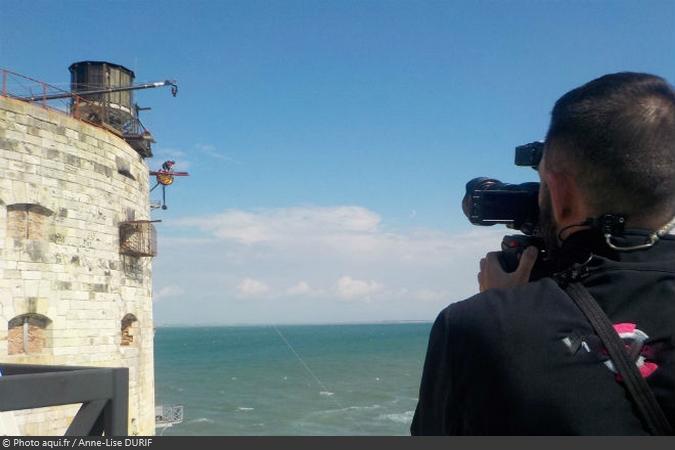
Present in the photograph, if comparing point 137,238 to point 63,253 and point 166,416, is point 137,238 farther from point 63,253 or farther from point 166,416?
point 166,416

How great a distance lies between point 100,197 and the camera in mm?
12781

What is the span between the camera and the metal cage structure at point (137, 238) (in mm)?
13406

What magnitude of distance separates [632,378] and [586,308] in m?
0.16

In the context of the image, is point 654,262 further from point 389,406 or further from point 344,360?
Result: point 344,360

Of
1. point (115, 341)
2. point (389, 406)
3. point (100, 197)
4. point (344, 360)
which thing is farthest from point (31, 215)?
point (344, 360)

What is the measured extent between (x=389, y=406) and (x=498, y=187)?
38.6 m

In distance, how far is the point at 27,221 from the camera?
11125 millimetres

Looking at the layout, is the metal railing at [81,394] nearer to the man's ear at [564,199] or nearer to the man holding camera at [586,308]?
the man holding camera at [586,308]

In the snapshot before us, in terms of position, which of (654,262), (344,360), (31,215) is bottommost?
(344,360)

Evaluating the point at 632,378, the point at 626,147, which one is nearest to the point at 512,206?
the point at 626,147

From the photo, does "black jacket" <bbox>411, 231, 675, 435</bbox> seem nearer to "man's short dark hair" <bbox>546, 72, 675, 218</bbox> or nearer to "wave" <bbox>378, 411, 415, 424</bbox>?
"man's short dark hair" <bbox>546, 72, 675, 218</bbox>

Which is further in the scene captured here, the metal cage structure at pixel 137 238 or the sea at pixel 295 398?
the sea at pixel 295 398

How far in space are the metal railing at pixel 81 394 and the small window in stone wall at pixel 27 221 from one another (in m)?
8.58

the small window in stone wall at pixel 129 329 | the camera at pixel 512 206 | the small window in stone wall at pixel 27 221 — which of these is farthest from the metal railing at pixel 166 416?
the camera at pixel 512 206
